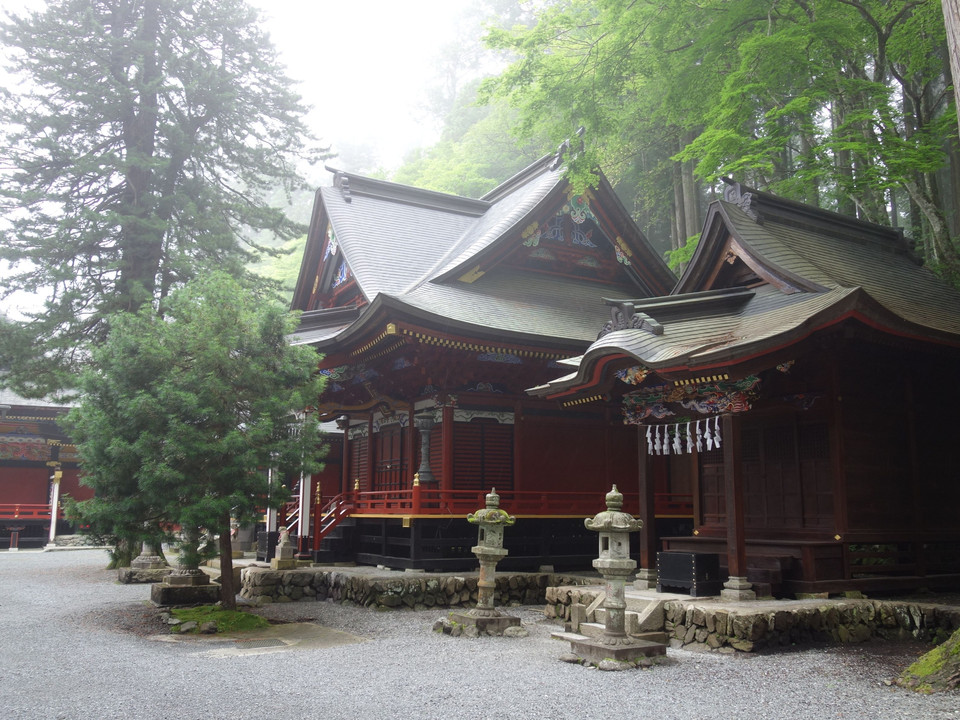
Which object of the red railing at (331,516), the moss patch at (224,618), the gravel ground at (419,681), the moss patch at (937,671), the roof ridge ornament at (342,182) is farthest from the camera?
the roof ridge ornament at (342,182)

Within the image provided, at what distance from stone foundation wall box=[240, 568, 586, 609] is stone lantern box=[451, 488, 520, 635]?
101 inches

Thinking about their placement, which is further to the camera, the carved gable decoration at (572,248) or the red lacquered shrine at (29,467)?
the red lacquered shrine at (29,467)

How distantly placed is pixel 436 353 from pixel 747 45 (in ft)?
23.6

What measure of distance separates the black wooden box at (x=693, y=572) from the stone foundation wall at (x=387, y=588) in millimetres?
2522

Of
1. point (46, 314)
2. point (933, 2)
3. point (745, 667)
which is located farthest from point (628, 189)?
point (745, 667)

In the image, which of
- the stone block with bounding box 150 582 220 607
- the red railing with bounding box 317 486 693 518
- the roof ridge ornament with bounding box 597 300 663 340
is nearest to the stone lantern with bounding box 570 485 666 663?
the roof ridge ornament with bounding box 597 300 663 340

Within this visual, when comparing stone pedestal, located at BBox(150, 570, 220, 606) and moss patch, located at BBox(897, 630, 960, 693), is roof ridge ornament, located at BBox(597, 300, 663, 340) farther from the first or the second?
stone pedestal, located at BBox(150, 570, 220, 606)

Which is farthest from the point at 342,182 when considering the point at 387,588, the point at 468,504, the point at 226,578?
the point at 226,578

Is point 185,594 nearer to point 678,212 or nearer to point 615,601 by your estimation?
point 615,601

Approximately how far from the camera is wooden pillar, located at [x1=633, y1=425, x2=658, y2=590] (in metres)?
10.4

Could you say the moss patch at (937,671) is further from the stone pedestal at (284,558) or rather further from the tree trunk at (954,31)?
the stone pedestal at (284,558)

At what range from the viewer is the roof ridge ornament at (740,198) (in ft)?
38.7

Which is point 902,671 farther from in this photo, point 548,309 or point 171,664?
point 548,309

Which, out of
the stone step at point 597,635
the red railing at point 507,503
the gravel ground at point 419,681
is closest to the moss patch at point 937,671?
the gravel ground at point 419,681
